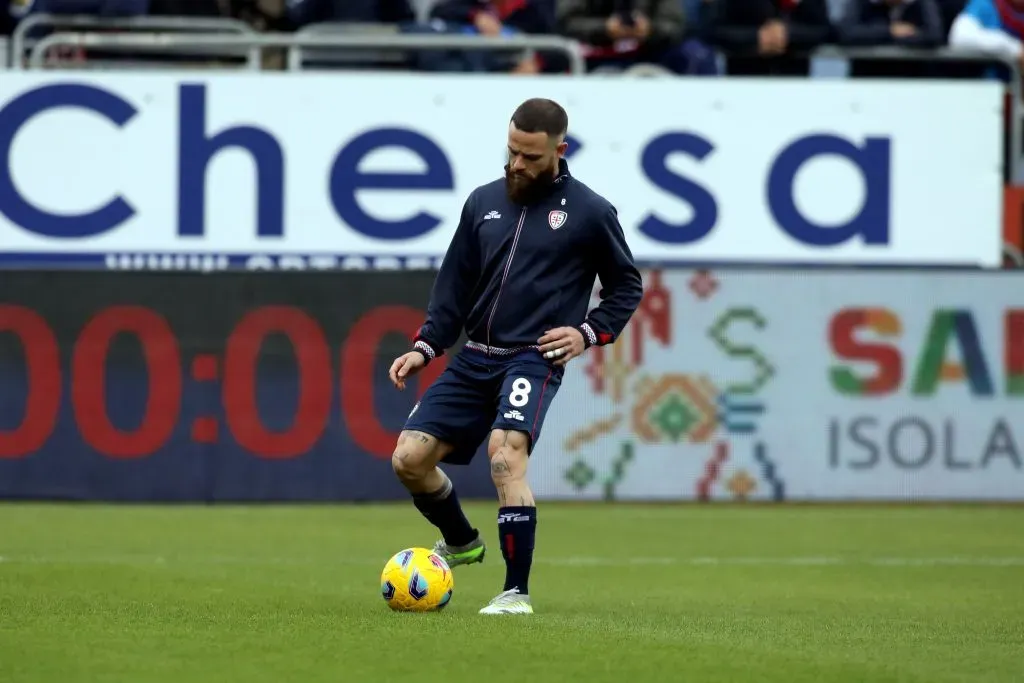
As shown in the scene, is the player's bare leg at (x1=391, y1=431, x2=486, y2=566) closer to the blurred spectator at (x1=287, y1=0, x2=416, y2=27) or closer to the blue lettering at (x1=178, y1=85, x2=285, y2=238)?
the blue lettering at (x1=178, y1=85, x2=285, y2=238)

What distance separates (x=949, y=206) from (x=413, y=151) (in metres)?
4.84

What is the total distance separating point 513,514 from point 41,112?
959 centimetres

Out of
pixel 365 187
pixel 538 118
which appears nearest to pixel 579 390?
pixel 365 187

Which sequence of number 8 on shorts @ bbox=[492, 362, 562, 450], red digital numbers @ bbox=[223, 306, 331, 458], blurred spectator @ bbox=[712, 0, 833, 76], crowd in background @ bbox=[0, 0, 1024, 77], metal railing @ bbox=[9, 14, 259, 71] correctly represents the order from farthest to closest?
blurred spectator @ bbox=[712, 0, 833, 76] → crowd in background @ bbox=[0, 0, 1024, 77] → metal railing @ bbox=[9, 14, 259, 71] → red digital numbers @ bbox=[223, 306, 331, 458] → number 8 on shorts @ bbox=[492, 362, 562, 450]

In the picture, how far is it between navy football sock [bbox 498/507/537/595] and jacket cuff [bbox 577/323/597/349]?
75 cm

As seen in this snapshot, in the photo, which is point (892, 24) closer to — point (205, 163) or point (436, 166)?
point (436, 166)

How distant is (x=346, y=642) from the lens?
6855mm

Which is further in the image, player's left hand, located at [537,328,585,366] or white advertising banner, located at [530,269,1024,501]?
white advertising banner, located at [530,269,1024,501]

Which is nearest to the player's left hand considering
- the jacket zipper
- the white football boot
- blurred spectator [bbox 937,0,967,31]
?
the jacket zipper

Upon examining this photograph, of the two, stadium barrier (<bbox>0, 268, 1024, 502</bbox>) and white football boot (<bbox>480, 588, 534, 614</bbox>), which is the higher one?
white football boot (<bbox>480, 588, 534, 614</bbox>)

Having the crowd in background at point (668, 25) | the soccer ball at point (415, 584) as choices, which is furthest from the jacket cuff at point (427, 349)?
the crowd in background at point (668, 25)

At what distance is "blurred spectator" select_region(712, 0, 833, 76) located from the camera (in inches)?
709

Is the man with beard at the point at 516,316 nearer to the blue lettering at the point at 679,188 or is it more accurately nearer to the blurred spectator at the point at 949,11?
the blue lettering at the point at 679,188

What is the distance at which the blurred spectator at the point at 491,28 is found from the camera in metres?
17.2
